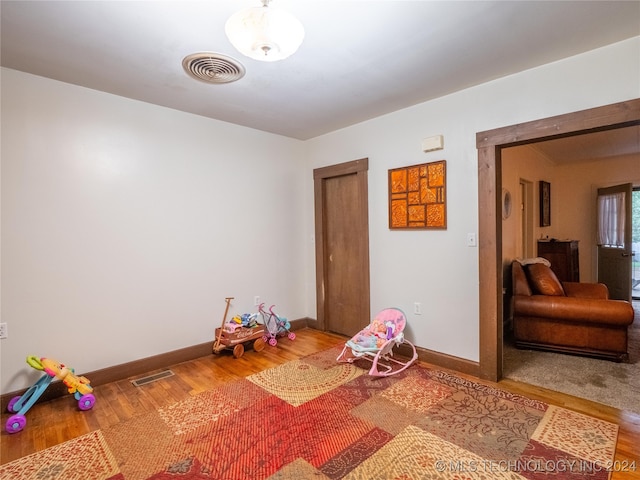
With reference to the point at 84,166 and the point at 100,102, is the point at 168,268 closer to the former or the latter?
the point at 84,166

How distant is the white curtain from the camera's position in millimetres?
5555

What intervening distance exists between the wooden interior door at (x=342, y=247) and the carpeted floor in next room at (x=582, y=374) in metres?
1.55

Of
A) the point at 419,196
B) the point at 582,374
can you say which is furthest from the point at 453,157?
the point at 582,374

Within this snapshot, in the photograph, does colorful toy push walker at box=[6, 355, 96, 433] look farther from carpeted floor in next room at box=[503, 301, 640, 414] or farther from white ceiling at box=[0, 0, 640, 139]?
carpeted floor in next room at box=[503, 301, 640, 414]

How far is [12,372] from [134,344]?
821 millimetres

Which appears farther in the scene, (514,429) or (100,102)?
(100,102)

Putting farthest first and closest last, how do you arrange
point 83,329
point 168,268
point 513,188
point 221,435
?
point 513,188 → point 168,268 → point 83,329 → point 221,435

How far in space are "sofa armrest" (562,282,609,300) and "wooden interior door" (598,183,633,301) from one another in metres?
2.12

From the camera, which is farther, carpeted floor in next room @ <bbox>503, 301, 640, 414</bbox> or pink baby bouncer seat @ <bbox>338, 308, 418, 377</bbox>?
pink baby bouncer seat @ <bbox>338, 308, 418, 377</bbox>

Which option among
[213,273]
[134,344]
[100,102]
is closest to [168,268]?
[213,273]

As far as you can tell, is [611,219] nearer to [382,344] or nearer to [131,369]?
[382,344]

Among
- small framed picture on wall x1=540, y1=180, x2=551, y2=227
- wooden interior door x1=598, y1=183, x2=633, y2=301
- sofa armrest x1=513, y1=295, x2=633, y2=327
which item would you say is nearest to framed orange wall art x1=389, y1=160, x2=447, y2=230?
sofa armrest x1=513, y1=295, x2=633, y2=327

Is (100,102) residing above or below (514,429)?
above

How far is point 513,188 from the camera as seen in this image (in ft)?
15.1
